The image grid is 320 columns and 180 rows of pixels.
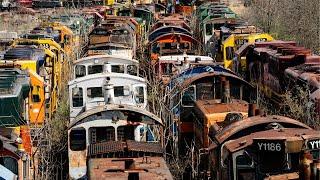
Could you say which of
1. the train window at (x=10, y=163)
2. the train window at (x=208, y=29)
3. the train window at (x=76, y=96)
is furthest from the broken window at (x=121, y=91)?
the train window at (x=208, y=29)

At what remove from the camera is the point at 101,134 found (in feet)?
39.0

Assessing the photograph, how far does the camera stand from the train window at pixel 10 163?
9.93 metres

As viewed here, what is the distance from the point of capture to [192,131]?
14.7m

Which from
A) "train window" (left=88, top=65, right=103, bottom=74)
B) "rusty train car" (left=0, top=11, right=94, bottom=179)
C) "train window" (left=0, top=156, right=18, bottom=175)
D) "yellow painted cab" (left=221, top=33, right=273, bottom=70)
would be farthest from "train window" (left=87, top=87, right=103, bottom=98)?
"yellow painted cab" (left=221, top=33, right=273, bottom=70)

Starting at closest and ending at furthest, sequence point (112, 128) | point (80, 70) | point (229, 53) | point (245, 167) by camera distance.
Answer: point (245, 167) → point (112, 128) → point (80, 70) → point (229, 53)

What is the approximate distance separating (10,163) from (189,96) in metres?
6.00

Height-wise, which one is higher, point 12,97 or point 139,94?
point 12,97

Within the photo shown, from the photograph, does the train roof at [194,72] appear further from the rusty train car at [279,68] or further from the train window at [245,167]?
the train window at [245,167]

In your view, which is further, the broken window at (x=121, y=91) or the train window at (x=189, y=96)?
the train window at (x=189, y=96)

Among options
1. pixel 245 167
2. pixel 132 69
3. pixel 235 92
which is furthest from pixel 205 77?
pixel 245 167

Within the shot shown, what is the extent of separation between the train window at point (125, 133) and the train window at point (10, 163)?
93.7 inches

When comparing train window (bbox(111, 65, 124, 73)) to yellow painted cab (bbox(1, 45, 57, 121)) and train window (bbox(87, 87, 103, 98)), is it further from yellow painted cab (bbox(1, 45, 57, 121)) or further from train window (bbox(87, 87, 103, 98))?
train window (bbox(87, 87, 103, 98))

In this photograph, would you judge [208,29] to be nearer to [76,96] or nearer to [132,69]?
[132,69]

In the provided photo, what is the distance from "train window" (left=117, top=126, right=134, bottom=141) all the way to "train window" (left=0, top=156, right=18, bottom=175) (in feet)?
7.81
